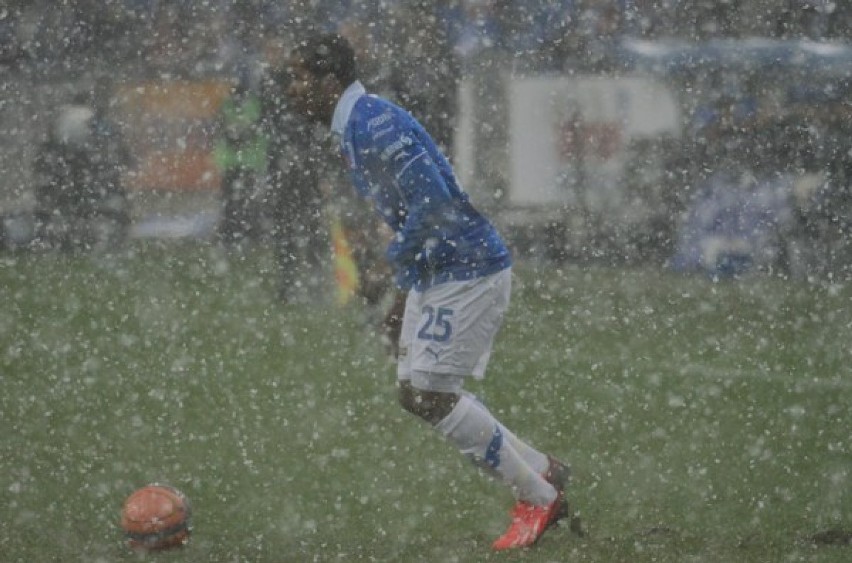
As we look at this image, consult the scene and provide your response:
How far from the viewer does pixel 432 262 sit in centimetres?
523

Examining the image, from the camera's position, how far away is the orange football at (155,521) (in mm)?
5316

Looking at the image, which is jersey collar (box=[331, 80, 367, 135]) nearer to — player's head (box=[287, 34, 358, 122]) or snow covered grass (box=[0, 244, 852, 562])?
player's head (box=[287, 34, 358, 122])

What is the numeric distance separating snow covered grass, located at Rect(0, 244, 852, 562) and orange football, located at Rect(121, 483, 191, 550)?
0.20ft

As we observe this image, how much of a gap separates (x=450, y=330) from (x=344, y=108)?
800 mm

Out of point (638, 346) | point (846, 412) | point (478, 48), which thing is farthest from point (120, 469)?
point (478, 48)

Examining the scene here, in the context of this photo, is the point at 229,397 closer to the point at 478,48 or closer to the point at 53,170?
the point at 478,48

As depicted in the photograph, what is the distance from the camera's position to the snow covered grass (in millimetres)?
5738

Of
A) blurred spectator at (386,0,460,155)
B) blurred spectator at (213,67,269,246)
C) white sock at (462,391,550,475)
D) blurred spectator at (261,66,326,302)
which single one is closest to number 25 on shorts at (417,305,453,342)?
white sock at (462,391,550,475)

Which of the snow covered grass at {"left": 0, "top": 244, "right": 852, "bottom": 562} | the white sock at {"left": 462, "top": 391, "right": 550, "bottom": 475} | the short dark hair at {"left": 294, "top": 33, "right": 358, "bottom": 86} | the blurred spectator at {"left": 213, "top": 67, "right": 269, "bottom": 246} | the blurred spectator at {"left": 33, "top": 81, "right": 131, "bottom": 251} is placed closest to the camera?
the short dark hair at {"left": 294, "top": 33, "right": 358, "bottom": 86}

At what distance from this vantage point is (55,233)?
17.4m

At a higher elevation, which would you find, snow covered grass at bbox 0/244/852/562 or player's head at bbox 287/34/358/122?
player's head at bbox 287/34/358/122

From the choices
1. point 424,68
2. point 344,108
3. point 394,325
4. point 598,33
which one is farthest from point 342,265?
point 344,108

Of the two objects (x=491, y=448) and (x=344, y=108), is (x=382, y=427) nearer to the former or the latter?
(x=491, y=448)

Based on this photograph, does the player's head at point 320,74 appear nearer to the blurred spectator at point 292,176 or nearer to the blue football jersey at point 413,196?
the blue football jersey at point 413,196
